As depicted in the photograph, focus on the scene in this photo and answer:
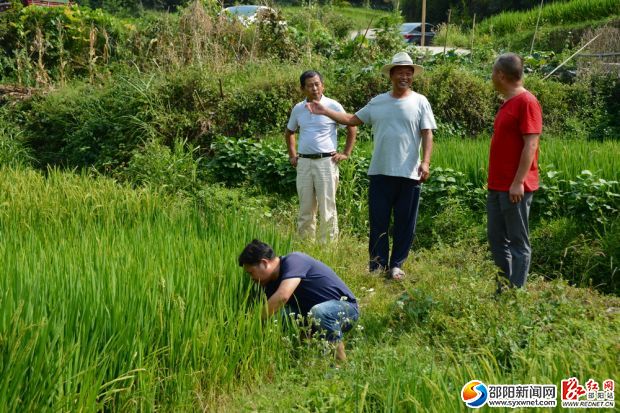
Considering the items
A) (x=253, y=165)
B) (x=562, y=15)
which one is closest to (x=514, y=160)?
(x=253, y=165)

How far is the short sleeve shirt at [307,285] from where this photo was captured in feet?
14.6

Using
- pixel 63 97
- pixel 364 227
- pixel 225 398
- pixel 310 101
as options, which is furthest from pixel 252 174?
pixel 225 398

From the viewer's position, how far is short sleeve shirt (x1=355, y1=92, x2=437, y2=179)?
5773mm

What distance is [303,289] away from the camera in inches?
176

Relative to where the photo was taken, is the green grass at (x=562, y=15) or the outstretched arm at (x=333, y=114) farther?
the green grass at (x=562, y=15)

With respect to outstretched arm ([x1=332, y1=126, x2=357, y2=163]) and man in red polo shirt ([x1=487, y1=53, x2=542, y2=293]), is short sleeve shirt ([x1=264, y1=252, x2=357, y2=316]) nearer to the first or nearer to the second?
man in red polo shirt ([x1=487, y1=53, x2=542, y2=293])

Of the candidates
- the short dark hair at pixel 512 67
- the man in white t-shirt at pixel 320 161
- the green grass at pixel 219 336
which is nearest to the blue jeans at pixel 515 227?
the green grass at pixel 219 336

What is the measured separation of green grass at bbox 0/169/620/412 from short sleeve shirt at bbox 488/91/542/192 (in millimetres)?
655

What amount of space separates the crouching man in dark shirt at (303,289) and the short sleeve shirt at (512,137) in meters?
1.27

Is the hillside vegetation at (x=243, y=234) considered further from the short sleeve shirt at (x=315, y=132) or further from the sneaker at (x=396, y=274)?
the short sleeve shirt at (x=315, y=132)

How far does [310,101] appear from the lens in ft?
21.1

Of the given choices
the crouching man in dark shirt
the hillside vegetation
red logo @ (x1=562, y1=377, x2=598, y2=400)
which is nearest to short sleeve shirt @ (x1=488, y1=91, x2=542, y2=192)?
the hillside vegetation

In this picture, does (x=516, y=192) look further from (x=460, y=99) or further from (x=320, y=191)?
(x=460, y=99)

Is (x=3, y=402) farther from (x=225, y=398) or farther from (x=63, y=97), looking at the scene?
(x=63, y=97)
